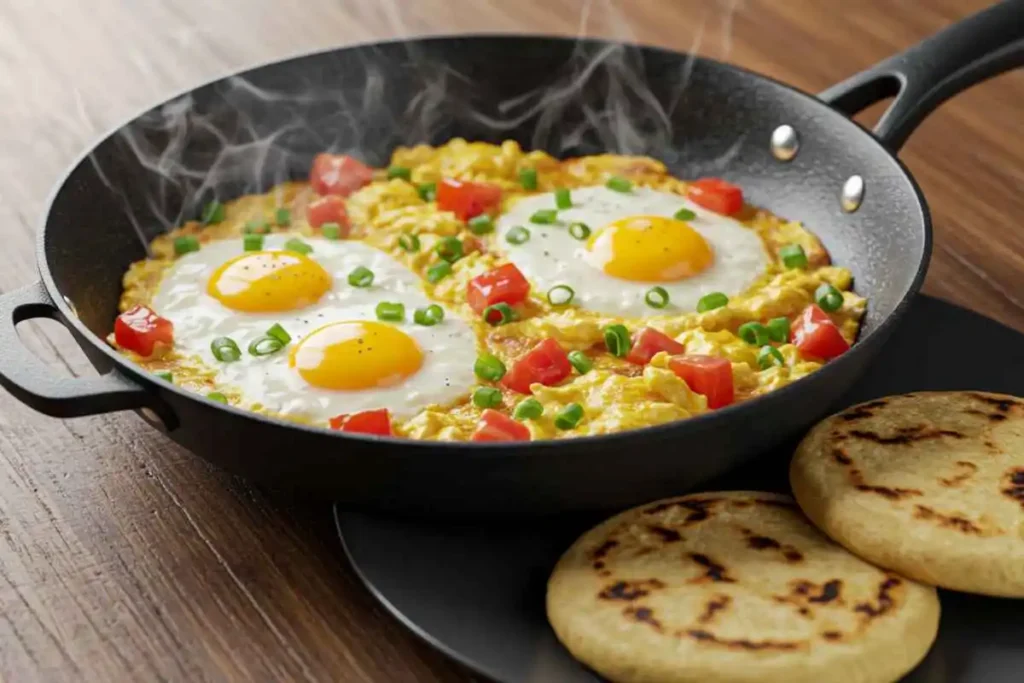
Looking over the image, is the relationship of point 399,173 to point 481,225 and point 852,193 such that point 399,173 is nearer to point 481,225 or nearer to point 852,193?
point 481,225

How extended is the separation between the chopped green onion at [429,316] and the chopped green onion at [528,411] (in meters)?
0.50

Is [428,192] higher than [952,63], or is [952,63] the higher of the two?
[952,63]

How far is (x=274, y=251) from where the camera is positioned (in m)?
3.72

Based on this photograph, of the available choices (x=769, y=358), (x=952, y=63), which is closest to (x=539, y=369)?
(x=769, y=358)

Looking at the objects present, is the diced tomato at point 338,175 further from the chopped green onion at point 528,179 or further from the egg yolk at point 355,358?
the egg yolk at point 355,358

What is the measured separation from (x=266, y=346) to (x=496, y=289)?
65 cm

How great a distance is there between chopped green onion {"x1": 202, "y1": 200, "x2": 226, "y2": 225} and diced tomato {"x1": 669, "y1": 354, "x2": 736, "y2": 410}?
157 cm

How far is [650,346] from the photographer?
3.36m

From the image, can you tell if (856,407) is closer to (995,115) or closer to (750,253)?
(750,253)

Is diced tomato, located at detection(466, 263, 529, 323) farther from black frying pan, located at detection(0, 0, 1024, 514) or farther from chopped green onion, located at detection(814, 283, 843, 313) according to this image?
black frying pan, located at detection(0, 0, 1024, 514)

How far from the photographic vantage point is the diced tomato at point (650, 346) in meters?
3.36

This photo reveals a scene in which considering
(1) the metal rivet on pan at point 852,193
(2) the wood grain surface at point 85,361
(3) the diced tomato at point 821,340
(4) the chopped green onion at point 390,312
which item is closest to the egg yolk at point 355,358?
(4) the chopped green onion at point 390,312

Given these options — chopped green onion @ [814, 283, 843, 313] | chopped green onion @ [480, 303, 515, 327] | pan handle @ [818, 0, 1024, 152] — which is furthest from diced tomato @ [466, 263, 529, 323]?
pan handle @ [818, 0, 1024, 152]

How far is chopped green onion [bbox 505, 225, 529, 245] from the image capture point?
153 inches
